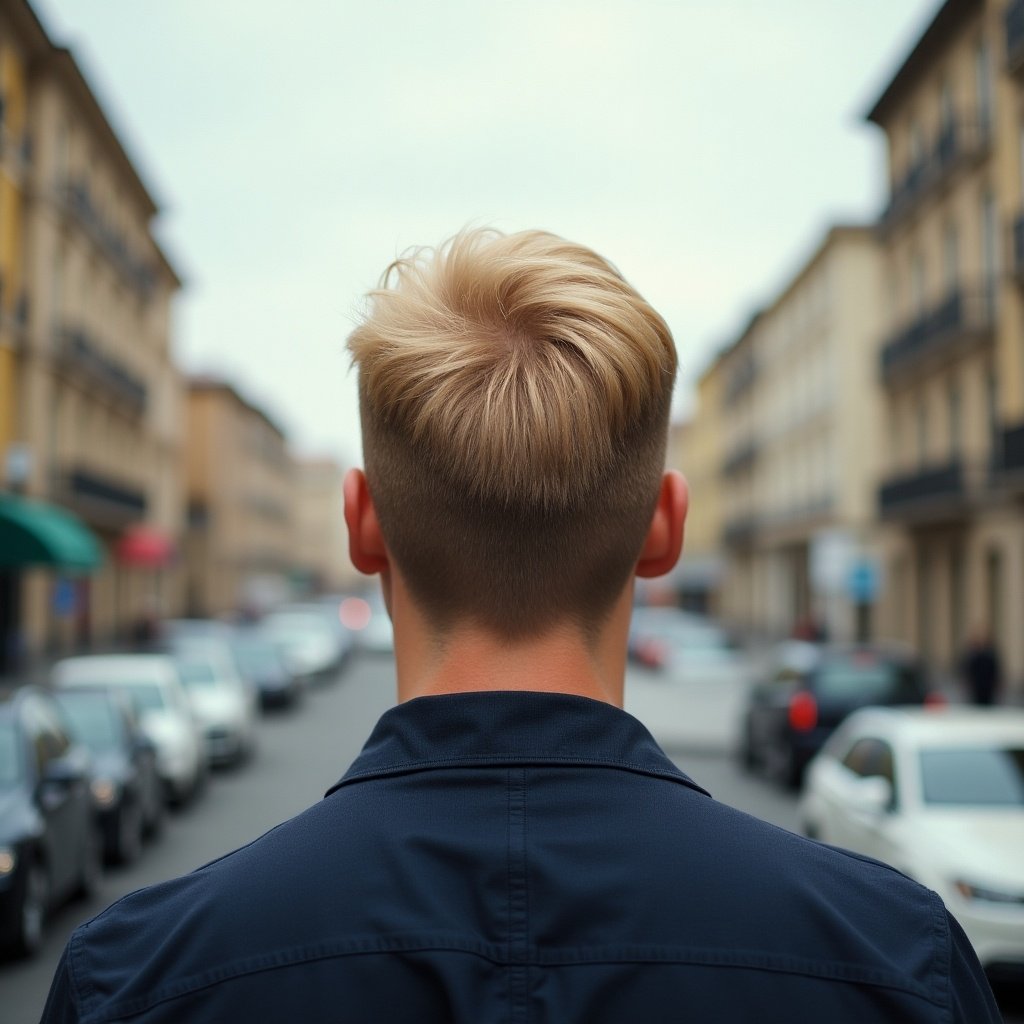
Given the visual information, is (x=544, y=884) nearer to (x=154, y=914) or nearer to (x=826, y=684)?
(x=154, y=914)

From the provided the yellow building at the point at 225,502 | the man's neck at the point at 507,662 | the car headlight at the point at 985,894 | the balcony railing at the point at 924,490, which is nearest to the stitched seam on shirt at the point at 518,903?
the man's neck at the point at 507,662

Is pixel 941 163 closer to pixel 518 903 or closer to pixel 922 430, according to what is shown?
pixel 922 430

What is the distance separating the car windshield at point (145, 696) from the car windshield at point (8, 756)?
6441 mm

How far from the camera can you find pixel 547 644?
1.48 m

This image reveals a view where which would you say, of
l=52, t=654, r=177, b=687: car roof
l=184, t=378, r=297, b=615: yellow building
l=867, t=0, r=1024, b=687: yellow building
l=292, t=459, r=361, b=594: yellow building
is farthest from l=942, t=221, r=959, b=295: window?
l=292, t=459, r=361, b=594: yellow building

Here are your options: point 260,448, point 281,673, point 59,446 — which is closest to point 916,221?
point 281,673

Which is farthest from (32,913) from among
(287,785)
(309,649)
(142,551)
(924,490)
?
(142,551)

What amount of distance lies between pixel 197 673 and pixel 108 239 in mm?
28574

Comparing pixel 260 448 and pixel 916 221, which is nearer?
pixel 916 221

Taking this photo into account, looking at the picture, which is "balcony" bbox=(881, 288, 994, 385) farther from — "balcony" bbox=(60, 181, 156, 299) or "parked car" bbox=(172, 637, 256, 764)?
"balcony" bbox=(60, 181, 156, 299)

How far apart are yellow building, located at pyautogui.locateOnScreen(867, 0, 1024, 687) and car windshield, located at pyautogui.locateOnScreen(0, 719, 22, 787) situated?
76.8 ft

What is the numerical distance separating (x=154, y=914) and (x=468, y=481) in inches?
20.8

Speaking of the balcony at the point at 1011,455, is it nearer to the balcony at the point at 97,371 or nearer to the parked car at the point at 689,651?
the parked car at the point at 689,651

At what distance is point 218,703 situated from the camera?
18922mm
